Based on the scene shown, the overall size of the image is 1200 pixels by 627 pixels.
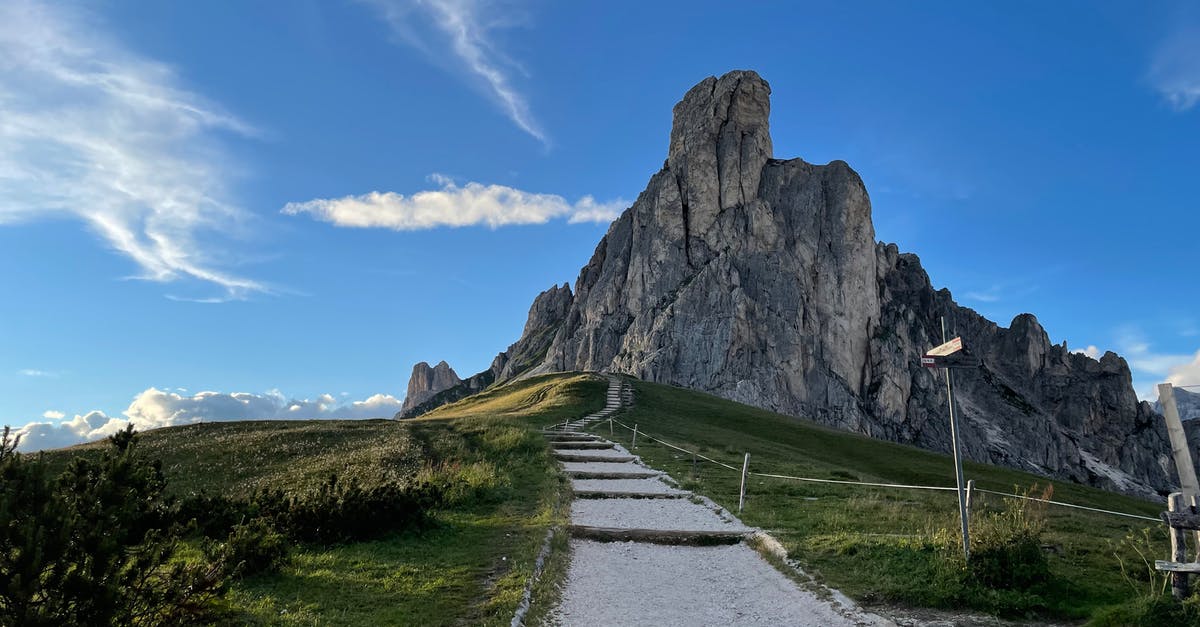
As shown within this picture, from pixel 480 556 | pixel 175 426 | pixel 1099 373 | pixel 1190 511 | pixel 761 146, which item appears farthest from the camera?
pixel 1099 373

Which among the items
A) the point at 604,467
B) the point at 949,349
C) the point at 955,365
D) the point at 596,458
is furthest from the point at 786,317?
the point at 955,365

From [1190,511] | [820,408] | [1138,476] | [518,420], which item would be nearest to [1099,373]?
[1138,476]

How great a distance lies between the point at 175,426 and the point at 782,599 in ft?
129

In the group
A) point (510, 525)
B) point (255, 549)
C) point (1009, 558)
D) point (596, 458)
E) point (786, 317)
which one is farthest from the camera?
point (786, 317)

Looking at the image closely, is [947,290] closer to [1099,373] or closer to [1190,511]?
[1099,373]

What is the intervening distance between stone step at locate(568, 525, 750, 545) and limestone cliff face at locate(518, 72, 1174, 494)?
103m

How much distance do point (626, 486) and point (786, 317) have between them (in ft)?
377

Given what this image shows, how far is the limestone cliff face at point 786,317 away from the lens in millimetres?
126688

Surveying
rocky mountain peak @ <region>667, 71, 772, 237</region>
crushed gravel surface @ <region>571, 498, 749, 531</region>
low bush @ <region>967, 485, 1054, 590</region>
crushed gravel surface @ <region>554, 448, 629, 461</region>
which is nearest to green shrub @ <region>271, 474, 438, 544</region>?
crushed gravel surface @ <region>571, 498, 749, 531</region>

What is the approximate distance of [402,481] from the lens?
15.8 m

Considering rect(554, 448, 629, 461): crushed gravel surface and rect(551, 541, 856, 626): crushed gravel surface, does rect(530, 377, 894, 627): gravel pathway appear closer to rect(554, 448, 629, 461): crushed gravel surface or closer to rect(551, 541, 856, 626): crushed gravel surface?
rect(551, 541, 856, 626): crushed gravel surface

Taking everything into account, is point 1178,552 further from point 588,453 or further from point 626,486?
point 588,453

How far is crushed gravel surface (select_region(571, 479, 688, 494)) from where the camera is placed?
20.2 meters

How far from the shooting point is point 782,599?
1034cm
